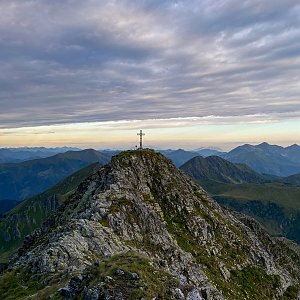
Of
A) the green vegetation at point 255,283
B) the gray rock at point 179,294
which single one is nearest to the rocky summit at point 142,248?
the gray rock at point 179,294

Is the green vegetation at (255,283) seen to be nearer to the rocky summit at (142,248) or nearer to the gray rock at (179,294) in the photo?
the rocky summit at (142,248)

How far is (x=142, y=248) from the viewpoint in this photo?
304ft

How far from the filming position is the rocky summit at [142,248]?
135 ft

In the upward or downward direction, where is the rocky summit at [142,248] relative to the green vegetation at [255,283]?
upward

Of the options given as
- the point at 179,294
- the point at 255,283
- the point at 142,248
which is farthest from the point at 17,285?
the point at 255,283

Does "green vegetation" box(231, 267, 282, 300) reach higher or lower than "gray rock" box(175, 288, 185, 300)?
lower

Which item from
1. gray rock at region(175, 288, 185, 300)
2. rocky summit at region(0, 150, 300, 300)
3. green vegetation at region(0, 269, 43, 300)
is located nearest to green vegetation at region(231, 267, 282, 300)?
rocky summit at region(0, 150, 300, 300)

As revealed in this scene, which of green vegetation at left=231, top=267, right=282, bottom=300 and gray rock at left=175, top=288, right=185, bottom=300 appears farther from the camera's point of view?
green vegetation at left=231, top=267, right=282, bottom=300

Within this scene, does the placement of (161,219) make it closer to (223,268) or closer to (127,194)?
(127,194)

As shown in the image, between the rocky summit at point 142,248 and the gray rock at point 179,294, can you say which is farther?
the rocky summit at point 142,248

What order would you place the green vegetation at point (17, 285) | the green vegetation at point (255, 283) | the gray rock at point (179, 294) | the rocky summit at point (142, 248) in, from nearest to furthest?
the gray rock at point (179, 294), the rocky summit at point (142, 248), the green vegetation at point (17, 285), the green vegetation at point (255, 283)

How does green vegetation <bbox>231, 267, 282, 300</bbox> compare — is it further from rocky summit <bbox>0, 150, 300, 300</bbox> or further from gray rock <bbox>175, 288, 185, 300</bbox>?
gray rock <bbox>175, 288, 185, 300</bbox>

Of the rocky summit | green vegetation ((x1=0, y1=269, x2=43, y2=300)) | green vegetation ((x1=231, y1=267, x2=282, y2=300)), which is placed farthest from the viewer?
green vegetation ((x1=231, y1=267, x2=282, y2=300))

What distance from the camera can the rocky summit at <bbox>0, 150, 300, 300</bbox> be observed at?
135 ft
